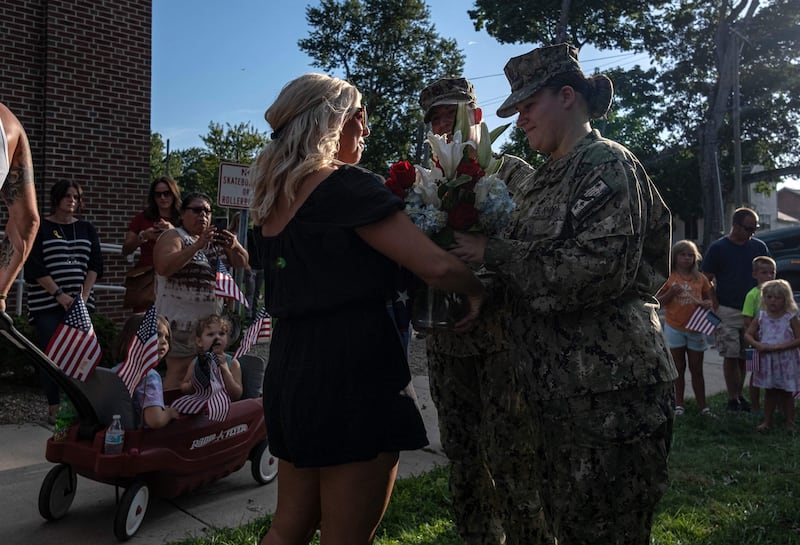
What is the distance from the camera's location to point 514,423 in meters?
2.66

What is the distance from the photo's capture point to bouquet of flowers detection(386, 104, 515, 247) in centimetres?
223

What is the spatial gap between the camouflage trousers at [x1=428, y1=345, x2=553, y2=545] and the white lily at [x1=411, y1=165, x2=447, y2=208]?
70 cm

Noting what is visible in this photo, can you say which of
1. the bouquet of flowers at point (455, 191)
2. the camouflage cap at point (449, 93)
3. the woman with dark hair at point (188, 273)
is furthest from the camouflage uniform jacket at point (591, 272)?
the woman with dark hair at point (188, 273)

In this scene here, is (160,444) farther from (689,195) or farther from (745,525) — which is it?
(689,195)

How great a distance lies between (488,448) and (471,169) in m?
1.12

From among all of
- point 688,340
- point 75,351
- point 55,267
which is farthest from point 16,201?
point 688,340

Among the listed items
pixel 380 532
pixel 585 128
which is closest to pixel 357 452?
pixel 585 128

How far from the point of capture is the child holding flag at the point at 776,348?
6164 mm

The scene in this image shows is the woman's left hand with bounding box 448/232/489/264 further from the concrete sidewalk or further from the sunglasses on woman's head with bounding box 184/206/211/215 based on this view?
the sunglasses on woman's head with bounding box 184/206/211/215

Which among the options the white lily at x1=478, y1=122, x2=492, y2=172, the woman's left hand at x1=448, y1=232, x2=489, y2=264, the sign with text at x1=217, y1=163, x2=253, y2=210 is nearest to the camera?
the woman's left hand at x1=448, y1=232, x2=489, y2=264

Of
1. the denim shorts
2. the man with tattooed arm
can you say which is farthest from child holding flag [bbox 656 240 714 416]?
the man with tattooed arm

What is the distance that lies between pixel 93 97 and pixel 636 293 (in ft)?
26.2

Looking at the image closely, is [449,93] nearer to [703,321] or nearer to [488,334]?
[488,334]

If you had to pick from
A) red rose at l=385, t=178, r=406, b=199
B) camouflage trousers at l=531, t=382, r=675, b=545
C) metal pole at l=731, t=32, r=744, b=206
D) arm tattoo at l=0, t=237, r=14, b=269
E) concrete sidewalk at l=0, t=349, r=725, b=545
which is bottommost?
concrete sidewalk at l=0, t=349, r=725, b=545
